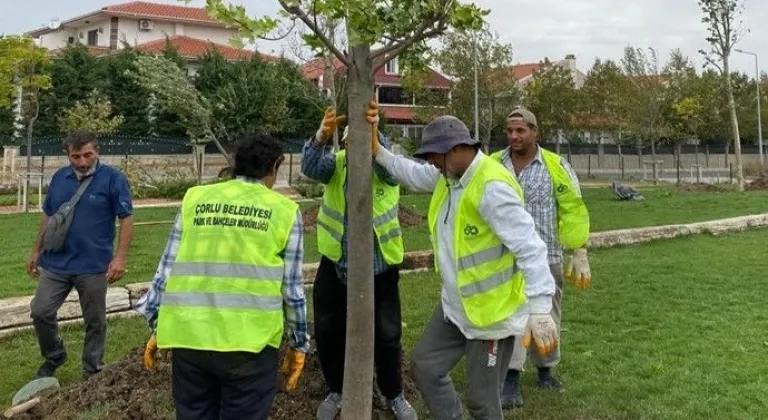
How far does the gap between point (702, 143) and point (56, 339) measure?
5733cm

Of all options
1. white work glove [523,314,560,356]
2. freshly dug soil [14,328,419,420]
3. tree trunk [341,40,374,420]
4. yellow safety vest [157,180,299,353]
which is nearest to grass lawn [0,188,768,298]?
freshly dug soil [14,328,419,420]

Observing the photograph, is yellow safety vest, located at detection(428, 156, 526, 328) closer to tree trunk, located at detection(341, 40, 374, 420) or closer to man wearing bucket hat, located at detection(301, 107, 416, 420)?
tree trunk, located at detection(341, 40, 374, 420)

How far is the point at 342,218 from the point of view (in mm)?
4258

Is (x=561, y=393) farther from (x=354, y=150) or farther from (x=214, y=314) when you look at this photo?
(x=214, y=314)

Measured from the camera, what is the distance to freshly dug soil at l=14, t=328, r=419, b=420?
13.9 feet

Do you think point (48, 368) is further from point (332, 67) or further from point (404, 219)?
point (404, 219)

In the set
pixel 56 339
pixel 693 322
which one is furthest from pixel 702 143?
pixel 56 339

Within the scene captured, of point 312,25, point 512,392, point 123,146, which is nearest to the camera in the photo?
point 312,25

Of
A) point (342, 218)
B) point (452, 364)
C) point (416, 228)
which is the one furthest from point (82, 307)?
point (416, 228)

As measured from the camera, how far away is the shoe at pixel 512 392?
474cm

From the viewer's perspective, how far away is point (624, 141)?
169 feet

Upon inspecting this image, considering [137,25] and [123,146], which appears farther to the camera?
[137,25]

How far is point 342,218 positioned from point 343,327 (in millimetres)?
623

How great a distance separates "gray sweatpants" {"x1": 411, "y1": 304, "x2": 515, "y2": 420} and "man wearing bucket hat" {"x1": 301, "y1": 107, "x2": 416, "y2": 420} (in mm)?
566
